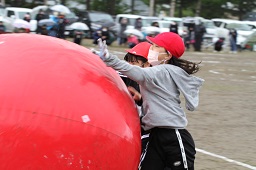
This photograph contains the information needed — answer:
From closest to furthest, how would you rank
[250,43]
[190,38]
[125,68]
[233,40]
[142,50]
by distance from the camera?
[125,68], [142,50], [190,38], [233,40], [250,43]

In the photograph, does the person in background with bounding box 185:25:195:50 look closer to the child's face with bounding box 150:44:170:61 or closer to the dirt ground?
the dirt ground

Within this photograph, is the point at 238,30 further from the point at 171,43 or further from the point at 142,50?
the point at 171,43

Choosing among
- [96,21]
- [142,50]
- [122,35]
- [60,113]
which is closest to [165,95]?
[142,50]

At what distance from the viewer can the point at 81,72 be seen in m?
3.77

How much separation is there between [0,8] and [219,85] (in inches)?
720

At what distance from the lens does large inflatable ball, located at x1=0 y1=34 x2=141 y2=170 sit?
335 cm

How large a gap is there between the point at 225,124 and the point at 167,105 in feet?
16.9

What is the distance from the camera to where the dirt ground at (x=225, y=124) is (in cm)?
676

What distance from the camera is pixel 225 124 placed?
9000 mm

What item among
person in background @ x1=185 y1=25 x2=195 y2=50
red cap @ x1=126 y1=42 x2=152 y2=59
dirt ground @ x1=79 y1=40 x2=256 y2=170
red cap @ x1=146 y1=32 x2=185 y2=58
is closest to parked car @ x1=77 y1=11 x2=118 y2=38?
person in background @ x1=185 y1=25 x2=195 y2=50

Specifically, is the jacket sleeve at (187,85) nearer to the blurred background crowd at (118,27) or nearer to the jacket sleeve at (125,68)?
the jacket sleeve at (125,68)

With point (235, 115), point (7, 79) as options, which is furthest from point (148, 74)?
point (235, 115)

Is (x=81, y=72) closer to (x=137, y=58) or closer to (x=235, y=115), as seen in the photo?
(x=137, y=58)

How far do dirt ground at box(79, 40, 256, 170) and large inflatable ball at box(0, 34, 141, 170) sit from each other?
110 inches
